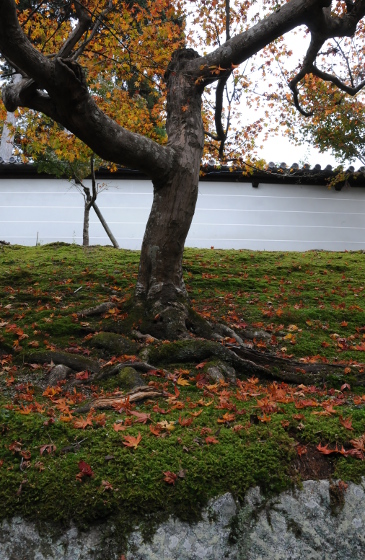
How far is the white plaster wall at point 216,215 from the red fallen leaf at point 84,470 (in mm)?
12771

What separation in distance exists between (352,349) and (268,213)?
10.3 m

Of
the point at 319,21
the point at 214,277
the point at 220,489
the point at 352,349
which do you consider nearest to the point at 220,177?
the point at 214,277

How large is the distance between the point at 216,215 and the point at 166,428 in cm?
1286

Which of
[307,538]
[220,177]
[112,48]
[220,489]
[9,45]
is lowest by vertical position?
[307,538]

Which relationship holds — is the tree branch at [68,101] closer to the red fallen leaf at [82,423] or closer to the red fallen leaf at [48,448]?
the red fallen leaf at [82,423]

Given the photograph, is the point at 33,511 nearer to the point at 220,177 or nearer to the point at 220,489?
the point at 220,489

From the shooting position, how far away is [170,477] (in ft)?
10.2

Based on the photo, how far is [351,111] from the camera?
1377cm

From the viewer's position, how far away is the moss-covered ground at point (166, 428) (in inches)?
119

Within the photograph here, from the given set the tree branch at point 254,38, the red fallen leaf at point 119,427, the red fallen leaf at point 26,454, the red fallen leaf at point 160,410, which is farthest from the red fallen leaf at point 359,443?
the tree branch at point 254,38

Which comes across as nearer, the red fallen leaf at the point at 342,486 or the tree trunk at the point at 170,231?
the red fallen leaf at the point at 342,486

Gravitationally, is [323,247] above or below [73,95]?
below

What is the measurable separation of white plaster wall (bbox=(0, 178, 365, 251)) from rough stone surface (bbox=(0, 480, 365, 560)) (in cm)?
1290

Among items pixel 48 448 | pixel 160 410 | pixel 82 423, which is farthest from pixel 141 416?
pixel 48 448
